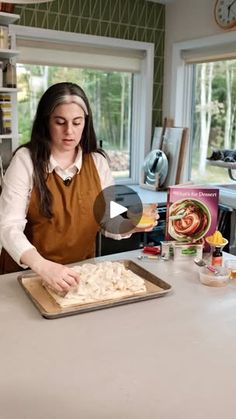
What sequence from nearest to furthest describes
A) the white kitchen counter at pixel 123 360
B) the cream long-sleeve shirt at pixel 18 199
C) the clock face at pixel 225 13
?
the white kitchen counter at pixel 123 360
the cream long-sleeve shirt at pixel 18 199
the clock face at pixel 225 13

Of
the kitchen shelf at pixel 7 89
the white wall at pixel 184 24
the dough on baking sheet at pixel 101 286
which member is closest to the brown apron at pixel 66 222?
the dough on baking sheet at pixel 101 286

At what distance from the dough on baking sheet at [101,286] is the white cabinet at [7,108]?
1.56 metres

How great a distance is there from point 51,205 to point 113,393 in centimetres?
80

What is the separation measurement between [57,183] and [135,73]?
220 cm

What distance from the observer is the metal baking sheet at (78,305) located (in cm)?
115

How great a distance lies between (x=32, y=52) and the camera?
2.93 metres

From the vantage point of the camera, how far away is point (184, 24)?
320 cm

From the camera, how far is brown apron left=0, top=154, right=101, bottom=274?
5.05ft

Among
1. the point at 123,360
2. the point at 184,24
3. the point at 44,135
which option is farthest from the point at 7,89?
the point at 123,360

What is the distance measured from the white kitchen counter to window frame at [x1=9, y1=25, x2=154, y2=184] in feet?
6.94

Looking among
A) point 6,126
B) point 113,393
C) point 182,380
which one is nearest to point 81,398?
point 113,393

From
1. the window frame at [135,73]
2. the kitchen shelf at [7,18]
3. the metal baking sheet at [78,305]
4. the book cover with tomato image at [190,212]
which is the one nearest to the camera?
the metal baking sheet at [78,305]
